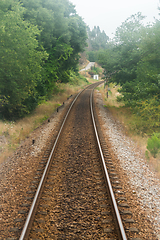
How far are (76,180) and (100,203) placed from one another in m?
1.41

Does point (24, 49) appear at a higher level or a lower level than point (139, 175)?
higher

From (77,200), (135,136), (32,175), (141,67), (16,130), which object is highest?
(141,67)

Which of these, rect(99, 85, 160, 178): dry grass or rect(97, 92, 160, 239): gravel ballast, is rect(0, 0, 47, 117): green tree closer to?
rect(97, 92, 160, 239): gravel ballast

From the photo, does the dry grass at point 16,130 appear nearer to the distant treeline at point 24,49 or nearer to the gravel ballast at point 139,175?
the distant treeline at point 24,49

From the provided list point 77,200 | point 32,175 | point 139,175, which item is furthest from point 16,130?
point 139,175

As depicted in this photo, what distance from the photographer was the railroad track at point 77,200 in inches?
168

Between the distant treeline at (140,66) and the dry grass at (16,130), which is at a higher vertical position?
the distant treeline at (140,66)

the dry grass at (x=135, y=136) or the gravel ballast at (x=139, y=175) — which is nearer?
the gravel ballast at (x=139, y=175)

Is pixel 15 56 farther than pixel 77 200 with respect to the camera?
Yes

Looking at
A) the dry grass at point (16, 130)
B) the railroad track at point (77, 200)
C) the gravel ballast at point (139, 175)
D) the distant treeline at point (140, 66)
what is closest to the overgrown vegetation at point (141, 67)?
the distant treeline at point (140, 66)

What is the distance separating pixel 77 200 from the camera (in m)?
5.38

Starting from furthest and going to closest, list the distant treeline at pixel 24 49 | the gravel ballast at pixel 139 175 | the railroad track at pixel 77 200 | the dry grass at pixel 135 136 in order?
the distant treeline at pixel 24 49, the dry grass at pixel 135 136, the gravel ballast at pixel 139 175, the railroad track at pixel 77 200

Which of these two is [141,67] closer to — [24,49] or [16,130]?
[24,49]

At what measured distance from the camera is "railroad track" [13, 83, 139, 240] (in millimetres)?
4258
